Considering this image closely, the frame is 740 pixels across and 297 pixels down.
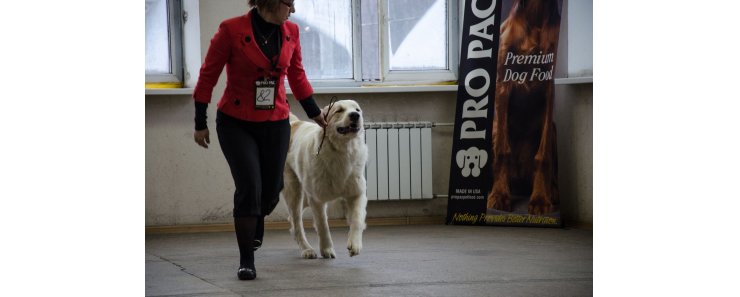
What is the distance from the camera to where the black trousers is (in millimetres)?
3848

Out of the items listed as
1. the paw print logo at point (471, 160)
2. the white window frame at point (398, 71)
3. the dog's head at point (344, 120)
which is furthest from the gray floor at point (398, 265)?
the white window frame at point (398, 71)

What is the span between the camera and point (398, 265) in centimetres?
453

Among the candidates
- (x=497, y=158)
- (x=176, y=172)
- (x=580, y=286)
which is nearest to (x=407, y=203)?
Answer: (x=497, y=158)

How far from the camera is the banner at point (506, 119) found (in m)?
6.21

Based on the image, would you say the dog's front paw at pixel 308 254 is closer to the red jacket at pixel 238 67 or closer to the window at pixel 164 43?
the red jacket at pixel 238 67

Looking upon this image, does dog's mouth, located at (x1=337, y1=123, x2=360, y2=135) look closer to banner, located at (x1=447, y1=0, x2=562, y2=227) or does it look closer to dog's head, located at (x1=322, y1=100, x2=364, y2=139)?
dog's head, located at (x1=322, y1=100, x2=364, y2=139)

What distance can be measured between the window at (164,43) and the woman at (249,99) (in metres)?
2.68

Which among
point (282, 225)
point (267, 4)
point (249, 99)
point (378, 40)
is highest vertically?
point (378, 40)

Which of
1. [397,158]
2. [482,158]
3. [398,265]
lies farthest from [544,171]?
[398,265]

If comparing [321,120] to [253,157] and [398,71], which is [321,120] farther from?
[398,71]

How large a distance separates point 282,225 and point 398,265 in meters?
2.23

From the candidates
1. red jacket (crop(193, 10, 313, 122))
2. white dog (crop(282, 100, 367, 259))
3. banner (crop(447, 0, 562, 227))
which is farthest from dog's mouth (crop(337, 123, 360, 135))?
banner (crop(447, 0, 562, 227))

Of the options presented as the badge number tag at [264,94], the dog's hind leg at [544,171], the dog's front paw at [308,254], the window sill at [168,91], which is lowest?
the dog's front paw at [308,254]

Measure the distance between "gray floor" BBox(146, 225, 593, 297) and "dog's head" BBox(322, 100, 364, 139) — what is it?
62 cm
